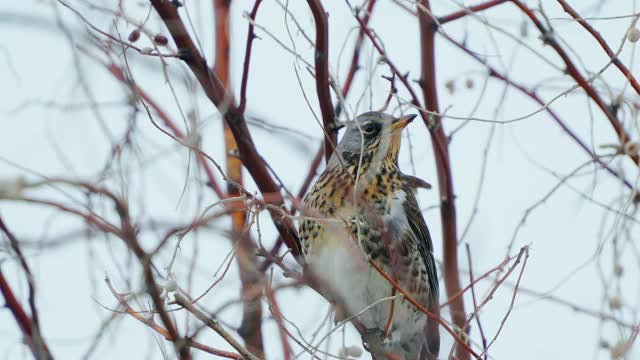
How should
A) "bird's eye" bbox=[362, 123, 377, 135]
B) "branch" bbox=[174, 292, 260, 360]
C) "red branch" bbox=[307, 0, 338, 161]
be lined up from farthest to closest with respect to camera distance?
"bird's eye" bbox=[362, 123, 377, 135] → "red branch" bbox=[307, 0, 338, 161] → "branch" bbox=[174, 292, 260, 360]

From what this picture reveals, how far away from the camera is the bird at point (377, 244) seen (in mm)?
4832

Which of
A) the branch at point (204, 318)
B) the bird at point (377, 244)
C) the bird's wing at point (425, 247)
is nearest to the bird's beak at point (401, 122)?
the bird at point (377, 244)

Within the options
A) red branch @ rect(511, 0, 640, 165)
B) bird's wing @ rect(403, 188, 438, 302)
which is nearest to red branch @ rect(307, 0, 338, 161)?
red branch @ rect(511, 0, 640, 165)

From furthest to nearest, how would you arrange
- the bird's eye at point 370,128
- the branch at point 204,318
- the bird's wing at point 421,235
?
the bird's eye at point 370,128
the bird's wing at point 421,235
the branch at point 204,318

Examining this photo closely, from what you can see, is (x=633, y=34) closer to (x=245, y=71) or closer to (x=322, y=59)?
(x=322, y=59)

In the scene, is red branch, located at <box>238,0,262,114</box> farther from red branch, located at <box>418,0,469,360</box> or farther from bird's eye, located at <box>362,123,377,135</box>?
bird's eye, located at <box>362,123,377,135</box>

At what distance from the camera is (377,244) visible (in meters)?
4.96

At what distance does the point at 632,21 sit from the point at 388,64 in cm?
105

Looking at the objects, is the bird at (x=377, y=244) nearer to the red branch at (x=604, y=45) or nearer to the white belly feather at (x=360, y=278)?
the white belly feather at (x=360, y=278)

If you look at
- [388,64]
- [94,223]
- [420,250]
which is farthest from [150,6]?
[420,250]

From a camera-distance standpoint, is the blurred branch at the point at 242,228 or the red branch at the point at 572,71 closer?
the blurred branch at the point at 242,228

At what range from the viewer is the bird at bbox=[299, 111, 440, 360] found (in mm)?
4832

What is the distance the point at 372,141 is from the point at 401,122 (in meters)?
0.52

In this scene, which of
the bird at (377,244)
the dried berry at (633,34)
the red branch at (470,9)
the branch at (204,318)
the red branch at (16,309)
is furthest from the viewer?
the bird at (377,244)
